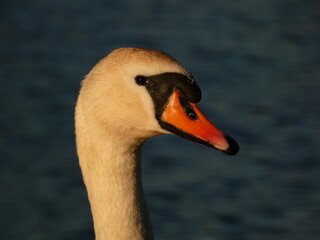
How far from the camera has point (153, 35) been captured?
13.1 m

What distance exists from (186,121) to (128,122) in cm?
29

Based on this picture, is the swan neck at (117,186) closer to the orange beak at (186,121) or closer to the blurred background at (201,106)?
the orange beak at (186,121)

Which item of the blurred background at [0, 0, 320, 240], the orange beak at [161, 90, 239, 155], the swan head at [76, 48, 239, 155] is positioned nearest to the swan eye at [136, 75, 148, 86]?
the swan head at [76, 48, 239, 155]

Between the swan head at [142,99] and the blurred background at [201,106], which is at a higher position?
the blurred background at [201,106]

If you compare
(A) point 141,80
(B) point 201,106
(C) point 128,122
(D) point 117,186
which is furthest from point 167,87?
(B) point 201,106

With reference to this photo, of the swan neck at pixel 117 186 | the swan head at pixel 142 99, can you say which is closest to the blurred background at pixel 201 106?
the swan neck at pixel 117 186

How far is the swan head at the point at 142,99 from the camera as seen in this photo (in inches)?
179

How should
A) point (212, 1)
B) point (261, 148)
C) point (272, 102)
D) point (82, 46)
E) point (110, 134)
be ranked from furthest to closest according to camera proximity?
point (212, 1) → point (82, 46) → point (272, 102) → point (261, 148) → point (110, 134)

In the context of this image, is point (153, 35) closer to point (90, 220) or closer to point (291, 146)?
point (291, 146)

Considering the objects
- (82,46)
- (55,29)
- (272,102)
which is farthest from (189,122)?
(55,29)

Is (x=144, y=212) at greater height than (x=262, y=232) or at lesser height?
lesser

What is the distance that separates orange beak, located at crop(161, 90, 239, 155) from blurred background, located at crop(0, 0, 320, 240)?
435cm

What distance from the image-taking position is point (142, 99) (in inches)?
183

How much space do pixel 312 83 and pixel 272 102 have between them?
86cm
